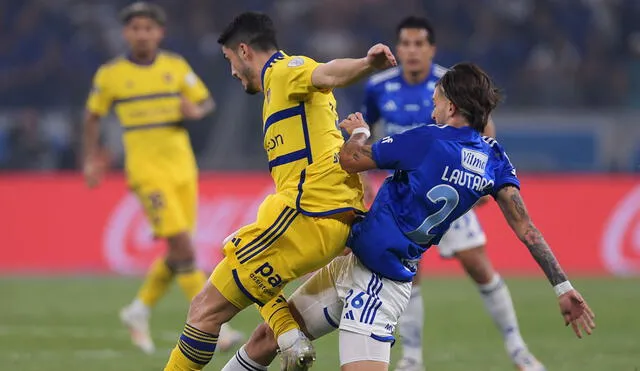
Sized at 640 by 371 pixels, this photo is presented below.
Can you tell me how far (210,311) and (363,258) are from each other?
0.84m

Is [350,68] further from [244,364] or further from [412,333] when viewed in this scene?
[412,333]

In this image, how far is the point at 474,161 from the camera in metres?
5.70

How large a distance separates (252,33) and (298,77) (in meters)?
0.48

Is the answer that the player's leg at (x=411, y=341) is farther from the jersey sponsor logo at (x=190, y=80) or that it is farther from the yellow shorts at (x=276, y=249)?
the jersey sponsor logo at (x=190, y=80)

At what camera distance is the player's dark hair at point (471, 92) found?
223 inches

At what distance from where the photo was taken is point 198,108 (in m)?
10.6

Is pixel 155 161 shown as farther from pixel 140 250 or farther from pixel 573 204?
pixel 573 204

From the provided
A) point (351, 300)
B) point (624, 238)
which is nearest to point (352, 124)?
point (351, 300)

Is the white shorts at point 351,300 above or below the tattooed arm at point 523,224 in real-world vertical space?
below

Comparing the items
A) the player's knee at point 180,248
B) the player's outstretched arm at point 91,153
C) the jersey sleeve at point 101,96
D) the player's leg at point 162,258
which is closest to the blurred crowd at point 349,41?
the player's outstretched arm at point 91,153

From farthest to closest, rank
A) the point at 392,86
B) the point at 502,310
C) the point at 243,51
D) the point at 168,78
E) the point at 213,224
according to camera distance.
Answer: the point at 213,224 → the point at 168,78 → the point at 392,86 → the point at 502,310 → the point at 243,51

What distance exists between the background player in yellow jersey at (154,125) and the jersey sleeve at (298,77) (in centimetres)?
447

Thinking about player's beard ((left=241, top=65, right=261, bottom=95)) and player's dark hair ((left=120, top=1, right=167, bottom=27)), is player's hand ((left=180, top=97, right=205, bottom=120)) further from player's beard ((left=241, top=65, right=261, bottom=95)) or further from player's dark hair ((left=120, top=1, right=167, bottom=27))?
player's beard ((left=241, top=65, right=261, bottom=95))

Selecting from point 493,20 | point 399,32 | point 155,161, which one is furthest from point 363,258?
point 493,20
